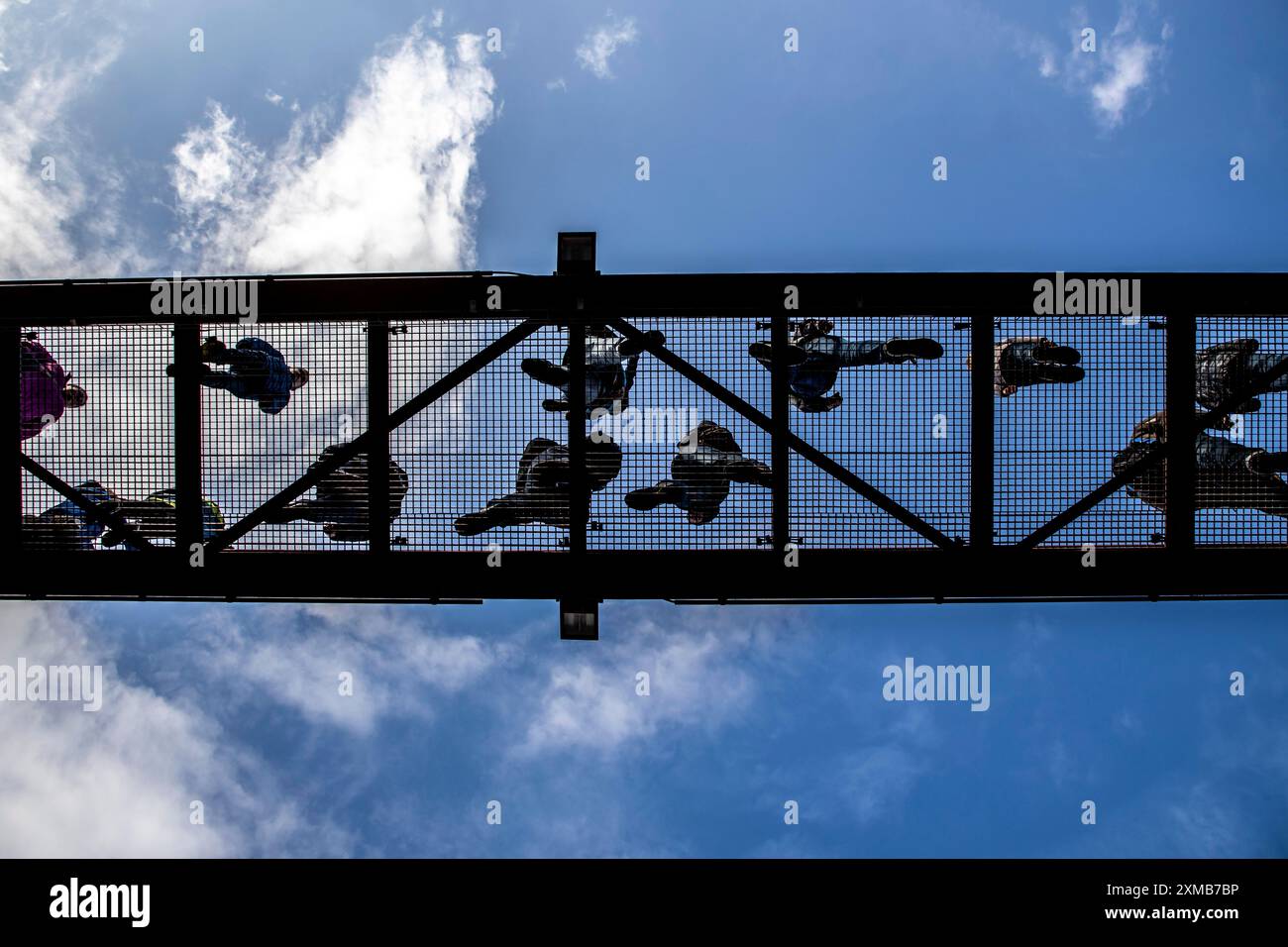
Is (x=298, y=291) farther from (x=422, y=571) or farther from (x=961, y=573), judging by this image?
(x=961, y=573)

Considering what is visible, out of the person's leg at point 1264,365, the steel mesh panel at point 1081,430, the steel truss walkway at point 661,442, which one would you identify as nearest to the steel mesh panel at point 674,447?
the steel truss walkway at point 661,442

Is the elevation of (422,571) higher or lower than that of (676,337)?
lower

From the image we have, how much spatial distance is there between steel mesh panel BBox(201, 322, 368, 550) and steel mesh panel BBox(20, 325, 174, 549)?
537 mm

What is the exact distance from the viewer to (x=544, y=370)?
618cm

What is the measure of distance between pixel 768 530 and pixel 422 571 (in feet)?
10.2

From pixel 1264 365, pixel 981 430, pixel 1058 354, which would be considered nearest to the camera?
pixel 981 430

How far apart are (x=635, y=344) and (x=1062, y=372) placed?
3975 millimetres

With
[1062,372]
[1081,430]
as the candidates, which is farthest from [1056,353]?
[1081,430]

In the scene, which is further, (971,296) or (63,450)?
(63,450)

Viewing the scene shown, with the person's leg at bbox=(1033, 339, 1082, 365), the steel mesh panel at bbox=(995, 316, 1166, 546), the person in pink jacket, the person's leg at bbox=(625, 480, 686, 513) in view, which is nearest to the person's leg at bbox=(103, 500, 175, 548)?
the person in pink jacket

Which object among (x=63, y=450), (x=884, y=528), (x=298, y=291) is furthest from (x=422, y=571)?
(x=884, y=528)

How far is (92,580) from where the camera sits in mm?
5926

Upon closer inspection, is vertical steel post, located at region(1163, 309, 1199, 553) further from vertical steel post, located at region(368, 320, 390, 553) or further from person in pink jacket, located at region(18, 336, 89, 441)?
person in pink jacket, located at region(18, 336, 89, 441)

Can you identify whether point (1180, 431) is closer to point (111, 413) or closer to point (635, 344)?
point (635, 344)
